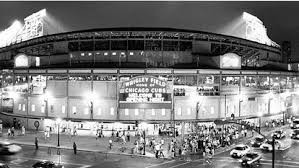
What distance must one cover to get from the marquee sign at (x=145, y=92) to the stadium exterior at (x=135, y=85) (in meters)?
0.16

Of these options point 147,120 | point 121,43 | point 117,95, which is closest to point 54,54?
point 121,43

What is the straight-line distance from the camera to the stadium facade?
57938mm

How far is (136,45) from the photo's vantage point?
71.6 metres

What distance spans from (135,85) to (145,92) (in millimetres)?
2008

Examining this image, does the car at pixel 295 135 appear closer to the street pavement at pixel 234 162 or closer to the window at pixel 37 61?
the street pavement at pixel 234 162

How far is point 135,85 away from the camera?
56.3 m

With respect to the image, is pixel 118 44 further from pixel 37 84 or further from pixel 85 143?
pixel 85 143

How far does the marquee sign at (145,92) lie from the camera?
56000 millimetres

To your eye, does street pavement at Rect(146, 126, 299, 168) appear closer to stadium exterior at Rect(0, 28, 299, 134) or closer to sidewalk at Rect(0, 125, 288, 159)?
sidewalk at Rect(0, 125, 288, 159)

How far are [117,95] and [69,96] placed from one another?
29.2 ft

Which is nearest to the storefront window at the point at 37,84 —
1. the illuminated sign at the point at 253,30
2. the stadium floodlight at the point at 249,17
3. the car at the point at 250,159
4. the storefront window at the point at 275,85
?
the car at the point at 250,159

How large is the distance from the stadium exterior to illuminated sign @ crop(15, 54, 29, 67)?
12 centimetres

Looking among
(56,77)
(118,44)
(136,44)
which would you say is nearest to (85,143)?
(56,77)

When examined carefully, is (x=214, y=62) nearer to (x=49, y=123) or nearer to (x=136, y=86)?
(x=136, y=86)
